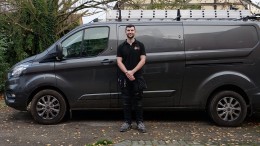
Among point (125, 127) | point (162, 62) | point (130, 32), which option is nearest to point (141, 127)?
point (125, 127)

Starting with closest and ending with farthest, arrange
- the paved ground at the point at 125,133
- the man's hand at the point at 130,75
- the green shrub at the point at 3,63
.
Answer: the paved ground at the point at 125,133
the man's hand at the point at 130,75
the green shrub at the point at 3,63

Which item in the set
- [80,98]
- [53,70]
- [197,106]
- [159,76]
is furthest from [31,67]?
[197,106]

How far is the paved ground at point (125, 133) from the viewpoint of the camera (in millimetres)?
6914

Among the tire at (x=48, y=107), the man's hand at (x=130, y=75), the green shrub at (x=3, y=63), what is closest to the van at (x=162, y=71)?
the tire at (x=48, y=107)

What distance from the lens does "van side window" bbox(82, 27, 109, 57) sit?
810 centimetres

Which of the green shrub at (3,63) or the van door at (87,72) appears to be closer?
the van door at (87,72)

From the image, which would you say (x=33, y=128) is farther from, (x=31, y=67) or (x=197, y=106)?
(x=197, y=106)

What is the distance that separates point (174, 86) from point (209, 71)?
0.74 m

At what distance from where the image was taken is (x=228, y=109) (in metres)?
8.02

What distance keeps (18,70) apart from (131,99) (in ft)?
7.80

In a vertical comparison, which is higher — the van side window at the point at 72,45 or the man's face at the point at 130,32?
the man's face at the point at 130,32

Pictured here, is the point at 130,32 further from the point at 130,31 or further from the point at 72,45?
the point at 72,45

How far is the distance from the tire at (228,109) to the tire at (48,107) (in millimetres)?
2965

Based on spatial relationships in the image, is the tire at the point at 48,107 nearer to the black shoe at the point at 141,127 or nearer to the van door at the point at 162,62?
the black shoe at the point at 141,127
